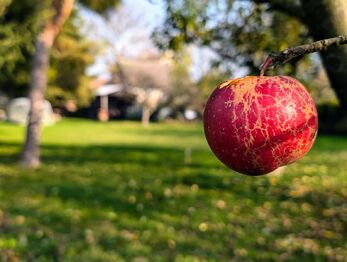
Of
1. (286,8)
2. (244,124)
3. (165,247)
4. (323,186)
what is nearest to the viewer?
(244,124)

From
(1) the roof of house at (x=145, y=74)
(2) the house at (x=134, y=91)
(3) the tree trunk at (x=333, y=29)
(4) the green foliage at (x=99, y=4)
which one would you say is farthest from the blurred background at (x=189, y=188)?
(1) the roof of house at (x=145, y=74)

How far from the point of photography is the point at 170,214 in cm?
755

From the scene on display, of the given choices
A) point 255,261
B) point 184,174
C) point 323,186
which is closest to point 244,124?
point 255,261

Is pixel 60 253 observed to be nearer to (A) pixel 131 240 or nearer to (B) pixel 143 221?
(A) pixel 131 240

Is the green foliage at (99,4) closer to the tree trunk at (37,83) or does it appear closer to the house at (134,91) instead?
the tree trunk at (37,83)

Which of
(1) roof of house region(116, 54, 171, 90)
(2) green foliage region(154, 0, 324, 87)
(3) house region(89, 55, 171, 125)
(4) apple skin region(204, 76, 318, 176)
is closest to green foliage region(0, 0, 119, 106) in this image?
(2) green foliage region(154, 0, 324, 87)

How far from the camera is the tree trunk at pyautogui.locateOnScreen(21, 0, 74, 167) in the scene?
1303 cm

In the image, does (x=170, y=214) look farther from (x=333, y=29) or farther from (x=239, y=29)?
(x=333, y=29)

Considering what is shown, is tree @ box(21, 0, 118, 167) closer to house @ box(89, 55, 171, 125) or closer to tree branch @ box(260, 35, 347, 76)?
tree branch @ box(260, 35, 347, 76)

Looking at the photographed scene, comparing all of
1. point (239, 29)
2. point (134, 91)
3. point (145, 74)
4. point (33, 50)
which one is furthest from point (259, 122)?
point (145, 74)

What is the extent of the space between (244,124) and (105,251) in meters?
4.85

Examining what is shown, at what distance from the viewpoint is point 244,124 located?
104 cm

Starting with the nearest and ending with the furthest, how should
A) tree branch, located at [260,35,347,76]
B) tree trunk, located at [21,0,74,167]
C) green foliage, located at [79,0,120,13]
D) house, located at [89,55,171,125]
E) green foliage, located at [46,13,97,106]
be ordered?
tree branch, located at [260,35,347,76] < tree trunk, located at [21,0,74,167] < green foliage, located at [79,0,120,13] < green foliage, located at [46,13,97,106] < house, located at [89,55,171,125]

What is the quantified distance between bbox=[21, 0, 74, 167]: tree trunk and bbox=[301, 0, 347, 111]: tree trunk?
38.9ft
